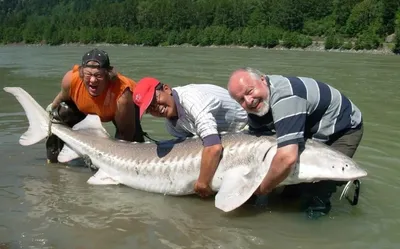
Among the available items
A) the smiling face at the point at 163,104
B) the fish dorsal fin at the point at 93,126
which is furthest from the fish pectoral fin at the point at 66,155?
the smiling face at the point at 163,104

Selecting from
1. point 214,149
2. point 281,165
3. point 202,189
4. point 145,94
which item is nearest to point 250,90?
point 281,165

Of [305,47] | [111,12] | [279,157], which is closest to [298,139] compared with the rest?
[279,157]

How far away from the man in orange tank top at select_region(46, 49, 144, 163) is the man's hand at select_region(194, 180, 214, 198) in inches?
54.9

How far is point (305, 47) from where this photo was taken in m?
62.4

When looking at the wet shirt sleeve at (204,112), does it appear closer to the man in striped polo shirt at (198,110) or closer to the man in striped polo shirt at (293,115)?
the man in striped polo shirt at (198,110)

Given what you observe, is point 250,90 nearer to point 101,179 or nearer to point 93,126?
point 101,179

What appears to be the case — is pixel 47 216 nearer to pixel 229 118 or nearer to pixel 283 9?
pixel 229 118

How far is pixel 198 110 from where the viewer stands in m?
4.65

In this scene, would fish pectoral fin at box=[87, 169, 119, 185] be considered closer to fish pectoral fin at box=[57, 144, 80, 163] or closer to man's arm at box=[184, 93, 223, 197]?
fish pectoral fin at box=[57, 144, 80, 163]

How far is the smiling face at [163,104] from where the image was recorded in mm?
4629

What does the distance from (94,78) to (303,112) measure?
2386 mm

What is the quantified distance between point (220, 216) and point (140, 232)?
2.48ft

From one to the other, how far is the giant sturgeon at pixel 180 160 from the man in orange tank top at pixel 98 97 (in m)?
0.17

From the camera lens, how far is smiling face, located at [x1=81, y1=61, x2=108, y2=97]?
541 cm
